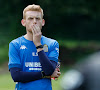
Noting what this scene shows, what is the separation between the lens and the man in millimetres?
4590

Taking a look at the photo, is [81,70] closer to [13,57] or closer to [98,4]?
[13,57]

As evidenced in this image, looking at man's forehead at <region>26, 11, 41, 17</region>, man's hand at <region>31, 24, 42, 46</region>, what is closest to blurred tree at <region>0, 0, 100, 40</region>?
man's forehead at <region>26, 11, 41, 17</region>

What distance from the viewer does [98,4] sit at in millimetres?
26031

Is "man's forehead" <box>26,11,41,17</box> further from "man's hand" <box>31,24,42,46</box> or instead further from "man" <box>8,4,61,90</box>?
"man's hand" <box>31,24,42,46</box>

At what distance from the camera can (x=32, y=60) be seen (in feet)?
15.2

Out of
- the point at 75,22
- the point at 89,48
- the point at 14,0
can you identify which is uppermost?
the point at 14,0

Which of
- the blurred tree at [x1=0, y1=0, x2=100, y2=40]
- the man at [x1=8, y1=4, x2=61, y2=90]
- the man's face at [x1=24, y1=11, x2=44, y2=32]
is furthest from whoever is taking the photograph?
the blurred tree at [x1=0, y1=0, x2=100, y2=40]

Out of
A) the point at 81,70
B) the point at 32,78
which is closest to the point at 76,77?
the point at 81,70

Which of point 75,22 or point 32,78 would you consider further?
point 75,22

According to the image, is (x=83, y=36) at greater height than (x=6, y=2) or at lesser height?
lesser

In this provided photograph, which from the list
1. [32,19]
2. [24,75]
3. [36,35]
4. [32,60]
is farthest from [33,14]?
[24,75]

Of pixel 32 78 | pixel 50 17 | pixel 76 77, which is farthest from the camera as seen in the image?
pixel 50 17

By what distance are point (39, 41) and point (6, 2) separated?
20.8 m

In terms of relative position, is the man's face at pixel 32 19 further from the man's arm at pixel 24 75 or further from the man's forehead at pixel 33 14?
the man's arm at pixel 24 75
